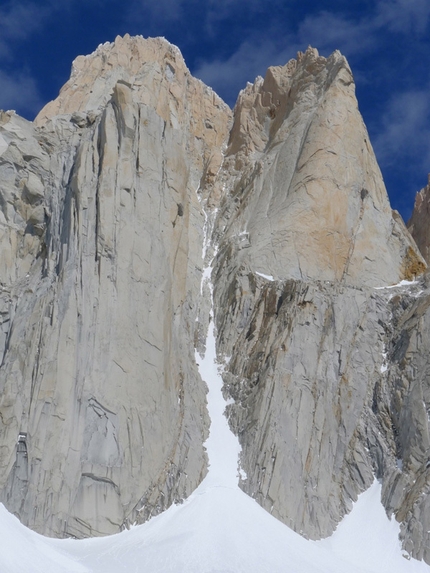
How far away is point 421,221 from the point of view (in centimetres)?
5553

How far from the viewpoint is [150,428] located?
28.9m

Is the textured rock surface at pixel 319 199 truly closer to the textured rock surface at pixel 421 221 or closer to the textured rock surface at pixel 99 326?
the textured rock surface at pixel 99 326

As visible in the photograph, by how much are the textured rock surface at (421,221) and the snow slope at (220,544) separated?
2660 centimetres

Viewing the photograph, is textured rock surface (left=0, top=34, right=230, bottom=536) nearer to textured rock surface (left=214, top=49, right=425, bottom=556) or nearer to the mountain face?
the mountain face

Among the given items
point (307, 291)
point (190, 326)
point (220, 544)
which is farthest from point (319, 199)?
point (220, 544)

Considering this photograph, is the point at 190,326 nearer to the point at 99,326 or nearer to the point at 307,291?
the point at 307,291

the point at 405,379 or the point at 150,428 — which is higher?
the point at 405,379

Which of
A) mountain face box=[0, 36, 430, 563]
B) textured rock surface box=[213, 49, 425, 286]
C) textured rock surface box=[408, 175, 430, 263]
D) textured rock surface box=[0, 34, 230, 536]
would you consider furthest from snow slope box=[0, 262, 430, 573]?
textured rock surface box=[408, 175, 430, 263]

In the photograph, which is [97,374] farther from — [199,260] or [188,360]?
[199,260]

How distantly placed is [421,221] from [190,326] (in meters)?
25.7

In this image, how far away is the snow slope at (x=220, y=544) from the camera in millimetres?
24125

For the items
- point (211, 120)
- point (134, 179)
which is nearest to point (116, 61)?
point (211, 120)

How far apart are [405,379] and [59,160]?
16.5m

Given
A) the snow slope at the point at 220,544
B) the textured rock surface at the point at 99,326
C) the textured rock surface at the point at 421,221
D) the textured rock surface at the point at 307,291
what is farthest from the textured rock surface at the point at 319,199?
the textured rock surface at the point at 421,221
